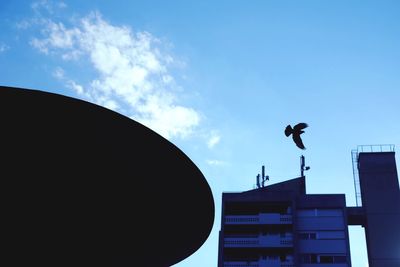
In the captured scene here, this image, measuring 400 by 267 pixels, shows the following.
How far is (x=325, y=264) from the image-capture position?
52.5m

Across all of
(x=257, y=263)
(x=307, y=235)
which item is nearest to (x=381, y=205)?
(x=307, y=235)

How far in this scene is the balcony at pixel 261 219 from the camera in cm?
5634

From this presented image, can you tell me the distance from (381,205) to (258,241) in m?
17.5

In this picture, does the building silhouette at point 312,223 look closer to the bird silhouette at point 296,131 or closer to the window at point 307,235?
the window at point 307,235

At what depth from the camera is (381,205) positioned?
54.2 metres

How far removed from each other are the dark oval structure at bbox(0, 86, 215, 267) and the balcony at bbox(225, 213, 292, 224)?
4447 cm

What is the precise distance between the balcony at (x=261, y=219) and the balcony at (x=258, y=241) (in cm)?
209

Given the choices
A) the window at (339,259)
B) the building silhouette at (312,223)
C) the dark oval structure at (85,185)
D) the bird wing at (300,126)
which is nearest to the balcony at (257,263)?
the building silhouette at (312,223)

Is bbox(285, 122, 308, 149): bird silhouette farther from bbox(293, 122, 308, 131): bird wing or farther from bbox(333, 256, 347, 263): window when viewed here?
bbox(333, 256, 347, 263): window

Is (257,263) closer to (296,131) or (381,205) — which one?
(381,205)

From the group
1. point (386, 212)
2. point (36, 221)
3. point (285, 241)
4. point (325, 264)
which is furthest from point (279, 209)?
point (36, 221)

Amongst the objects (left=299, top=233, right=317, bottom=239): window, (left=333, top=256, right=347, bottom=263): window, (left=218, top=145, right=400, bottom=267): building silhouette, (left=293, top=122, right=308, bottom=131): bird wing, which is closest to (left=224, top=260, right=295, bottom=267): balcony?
(left=218, top=145, right=400, bottom=267): building silhouette

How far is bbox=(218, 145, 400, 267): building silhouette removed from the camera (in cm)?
5278

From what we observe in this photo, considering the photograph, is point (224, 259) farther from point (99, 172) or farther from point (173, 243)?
point (99, 172)
